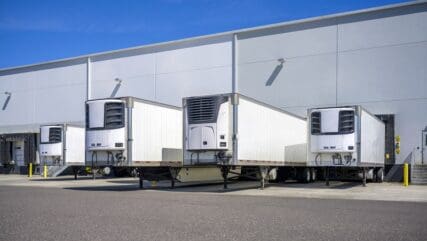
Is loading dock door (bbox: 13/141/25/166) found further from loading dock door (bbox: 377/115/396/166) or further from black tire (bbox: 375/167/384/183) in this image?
loading dock door (bbox: 377/115/396/166)

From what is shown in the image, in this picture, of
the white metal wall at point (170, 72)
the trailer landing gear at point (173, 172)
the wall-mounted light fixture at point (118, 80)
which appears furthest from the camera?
the wall-mounted light fixture at point (118, 80)

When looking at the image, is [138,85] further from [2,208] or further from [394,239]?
[394,239]

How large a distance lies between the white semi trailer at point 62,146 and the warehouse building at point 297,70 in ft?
26.7

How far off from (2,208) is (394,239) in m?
8.77

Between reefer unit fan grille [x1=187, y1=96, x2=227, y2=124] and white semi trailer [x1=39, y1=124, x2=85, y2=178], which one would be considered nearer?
reefer unit fan grille [x1=187, y1=96, x2=227, y2=124]

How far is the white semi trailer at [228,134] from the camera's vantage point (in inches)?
715

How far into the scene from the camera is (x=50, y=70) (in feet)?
141

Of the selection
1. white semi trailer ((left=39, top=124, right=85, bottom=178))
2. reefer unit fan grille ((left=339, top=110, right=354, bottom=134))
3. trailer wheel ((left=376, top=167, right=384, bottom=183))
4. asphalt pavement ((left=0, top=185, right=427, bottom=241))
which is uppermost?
reefer unit fan grille ((left=339, top=110, right=354, bottom=134))

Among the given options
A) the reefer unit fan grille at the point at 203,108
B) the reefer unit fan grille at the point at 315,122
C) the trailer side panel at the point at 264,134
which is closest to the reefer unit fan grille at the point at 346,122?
the reefer unit fan grille at the point at 315,122

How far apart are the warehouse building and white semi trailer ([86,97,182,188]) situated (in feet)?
41.9

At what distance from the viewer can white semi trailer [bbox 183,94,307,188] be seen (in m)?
18.2

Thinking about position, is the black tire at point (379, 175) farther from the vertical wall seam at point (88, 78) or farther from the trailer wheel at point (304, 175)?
the vertical wall seam at point (88, 78)

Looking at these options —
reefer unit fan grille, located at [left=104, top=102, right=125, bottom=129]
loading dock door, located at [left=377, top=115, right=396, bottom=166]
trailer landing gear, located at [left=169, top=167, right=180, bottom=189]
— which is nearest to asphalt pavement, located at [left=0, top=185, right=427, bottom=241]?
reefer unit fan grille, located at [left=104, top=102, right=125, bottom=129]

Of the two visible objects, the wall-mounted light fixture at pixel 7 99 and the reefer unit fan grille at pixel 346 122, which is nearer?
the reefer unit fan grille at pixel 346 122
